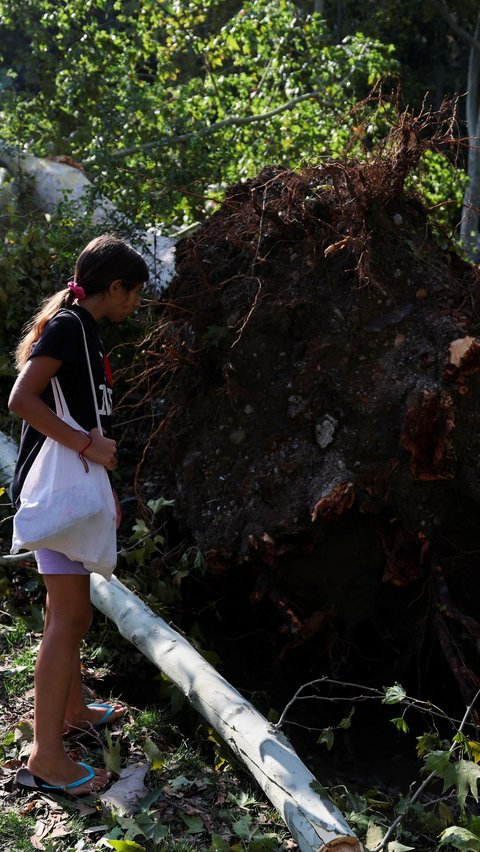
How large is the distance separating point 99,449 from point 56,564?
0.40 metres

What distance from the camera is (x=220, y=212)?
4.45 m

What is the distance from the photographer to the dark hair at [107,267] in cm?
273

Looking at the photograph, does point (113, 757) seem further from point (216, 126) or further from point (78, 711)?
point (216, 126)

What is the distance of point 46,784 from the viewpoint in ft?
8.93

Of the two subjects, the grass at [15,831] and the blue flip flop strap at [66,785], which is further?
the blue flip flop strap at [66,785]

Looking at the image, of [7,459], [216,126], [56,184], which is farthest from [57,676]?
[216,126]

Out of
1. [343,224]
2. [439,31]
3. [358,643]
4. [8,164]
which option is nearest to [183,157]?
[8,164]

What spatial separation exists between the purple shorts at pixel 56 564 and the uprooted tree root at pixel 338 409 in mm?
1162

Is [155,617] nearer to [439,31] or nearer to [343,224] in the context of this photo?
[343,224]

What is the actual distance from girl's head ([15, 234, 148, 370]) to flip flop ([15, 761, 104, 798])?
52.7 inches

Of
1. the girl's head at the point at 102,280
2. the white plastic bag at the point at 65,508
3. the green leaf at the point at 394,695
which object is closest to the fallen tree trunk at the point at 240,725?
the green leaf at the point at 394,695

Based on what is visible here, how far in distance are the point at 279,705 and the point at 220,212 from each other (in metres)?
2.46

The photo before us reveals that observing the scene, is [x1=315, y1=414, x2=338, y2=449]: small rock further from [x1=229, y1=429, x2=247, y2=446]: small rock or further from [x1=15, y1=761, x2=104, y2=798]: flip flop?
[x1=15, y1=761, x2=104, y2=798]: flip flop

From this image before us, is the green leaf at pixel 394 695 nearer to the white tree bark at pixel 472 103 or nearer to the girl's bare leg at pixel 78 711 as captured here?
the girl's bare leg at pixel 78 711
